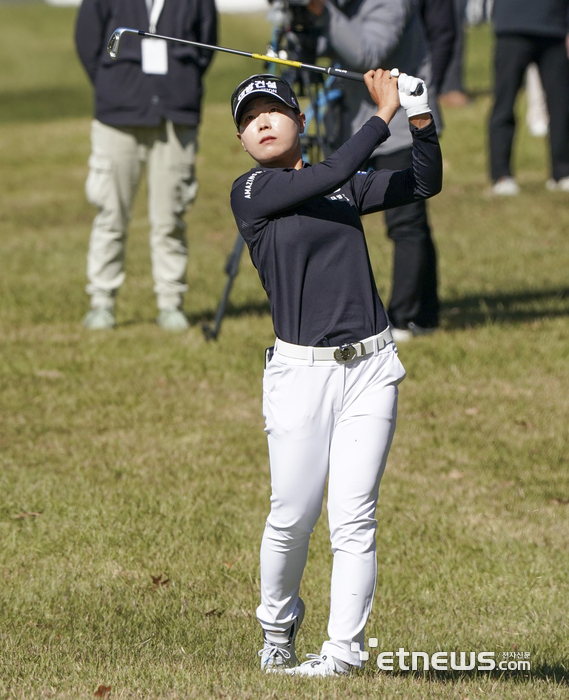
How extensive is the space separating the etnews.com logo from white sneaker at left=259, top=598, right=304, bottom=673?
0.25 meters

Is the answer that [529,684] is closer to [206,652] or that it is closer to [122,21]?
[206,652]

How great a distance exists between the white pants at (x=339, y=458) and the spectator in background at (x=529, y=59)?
7.71 meters

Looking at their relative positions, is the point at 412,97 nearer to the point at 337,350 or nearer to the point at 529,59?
the point at 337,350

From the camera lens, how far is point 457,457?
5.52m

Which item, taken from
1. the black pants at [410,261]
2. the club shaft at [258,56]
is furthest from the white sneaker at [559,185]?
the club shaft at [258,56]

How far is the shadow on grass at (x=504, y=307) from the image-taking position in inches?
298

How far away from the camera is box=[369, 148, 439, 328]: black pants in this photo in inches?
271

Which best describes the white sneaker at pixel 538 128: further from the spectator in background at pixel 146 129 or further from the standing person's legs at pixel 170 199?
the standing person's legs at pixel 170 199

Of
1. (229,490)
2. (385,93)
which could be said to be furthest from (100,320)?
(385,93)

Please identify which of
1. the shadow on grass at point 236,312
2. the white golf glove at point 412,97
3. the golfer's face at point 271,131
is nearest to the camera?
the white golf glove at point 412,97

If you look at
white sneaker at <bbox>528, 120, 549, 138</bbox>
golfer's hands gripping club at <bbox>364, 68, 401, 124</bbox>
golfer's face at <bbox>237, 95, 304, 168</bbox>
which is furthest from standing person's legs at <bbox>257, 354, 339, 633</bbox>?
white sneaker at <bbox>528, 120, 549, 138</bbox>

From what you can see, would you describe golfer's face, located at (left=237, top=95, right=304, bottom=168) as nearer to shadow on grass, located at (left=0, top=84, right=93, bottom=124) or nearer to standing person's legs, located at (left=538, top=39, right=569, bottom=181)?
standing person's legs, located at (left=538, top=39, right=569, bottom=181)

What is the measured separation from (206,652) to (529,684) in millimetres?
1102

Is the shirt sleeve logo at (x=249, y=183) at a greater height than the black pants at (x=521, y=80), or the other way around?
the black pants at (x=521, y=80)
